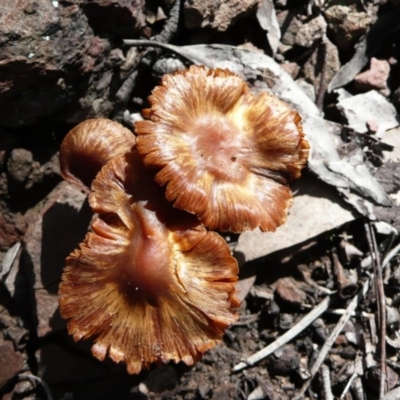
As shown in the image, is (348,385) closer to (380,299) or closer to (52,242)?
(380,299)

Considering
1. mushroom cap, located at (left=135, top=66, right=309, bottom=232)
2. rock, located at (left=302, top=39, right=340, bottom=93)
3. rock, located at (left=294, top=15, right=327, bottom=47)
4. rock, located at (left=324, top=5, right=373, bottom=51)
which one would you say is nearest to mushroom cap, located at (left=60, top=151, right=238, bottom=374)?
mushroom cap, located at (left=135, top=66, right=309, bottom=232)

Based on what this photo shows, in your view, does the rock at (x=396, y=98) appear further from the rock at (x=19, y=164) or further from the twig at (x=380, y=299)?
the rock at (x=19, y=164)

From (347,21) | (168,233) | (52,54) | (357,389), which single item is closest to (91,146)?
(52,54)

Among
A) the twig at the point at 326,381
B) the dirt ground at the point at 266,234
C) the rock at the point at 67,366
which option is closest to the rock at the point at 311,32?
the dirt ground at the point at 266,234

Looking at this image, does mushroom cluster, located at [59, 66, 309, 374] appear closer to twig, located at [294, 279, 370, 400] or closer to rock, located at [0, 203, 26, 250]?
twig, located at [294, 279, 370, 400]

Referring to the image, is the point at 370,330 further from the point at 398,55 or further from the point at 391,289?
the point at 398,55

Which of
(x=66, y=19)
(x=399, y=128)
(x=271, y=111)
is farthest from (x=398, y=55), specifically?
(x=66, y=19)
